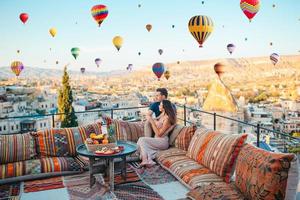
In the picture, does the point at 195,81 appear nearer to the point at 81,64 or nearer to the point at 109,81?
the point at 109,81

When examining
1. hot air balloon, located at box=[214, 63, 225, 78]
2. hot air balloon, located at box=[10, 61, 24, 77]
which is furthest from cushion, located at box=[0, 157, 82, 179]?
hot air balloon, located at box=[10, 61, 24, 77]

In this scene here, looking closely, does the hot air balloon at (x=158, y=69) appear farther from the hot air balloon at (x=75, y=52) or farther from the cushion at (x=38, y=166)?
the cushion at (x=38, y=166)

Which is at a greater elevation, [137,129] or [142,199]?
[137,129]

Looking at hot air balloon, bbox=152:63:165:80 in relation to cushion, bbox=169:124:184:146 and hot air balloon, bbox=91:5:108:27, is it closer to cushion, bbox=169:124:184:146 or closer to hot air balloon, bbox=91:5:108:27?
hot air balloon, bbox=91:5:108:27

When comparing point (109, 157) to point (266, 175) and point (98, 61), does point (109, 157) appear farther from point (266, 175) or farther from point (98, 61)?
point (98, 61)

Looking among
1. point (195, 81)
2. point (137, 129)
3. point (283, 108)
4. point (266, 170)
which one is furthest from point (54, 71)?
point (266, 170)

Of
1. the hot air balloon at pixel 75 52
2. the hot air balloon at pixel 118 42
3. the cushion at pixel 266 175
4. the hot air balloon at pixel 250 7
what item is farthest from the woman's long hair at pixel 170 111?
the hot air balloon at pixel 75 52

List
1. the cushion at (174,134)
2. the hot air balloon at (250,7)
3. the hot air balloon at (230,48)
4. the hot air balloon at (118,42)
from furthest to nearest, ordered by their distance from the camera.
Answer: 1. the hot air balloon at (230,48)
2. the hot air balloon at (118,42)
3. the hot air balloon at (250,7)
4. the cushion at (174,134)
